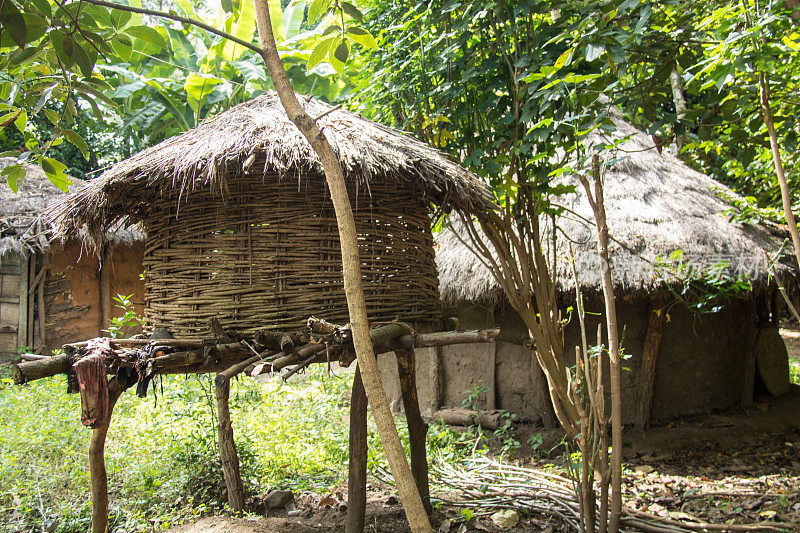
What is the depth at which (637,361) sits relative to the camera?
5977 mm

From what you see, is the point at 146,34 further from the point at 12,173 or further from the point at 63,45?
the point at 12,173

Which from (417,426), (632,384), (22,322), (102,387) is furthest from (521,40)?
(22,322)

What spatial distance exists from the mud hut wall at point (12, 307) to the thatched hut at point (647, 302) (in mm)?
5750

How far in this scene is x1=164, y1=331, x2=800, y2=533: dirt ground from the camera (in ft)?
12.3

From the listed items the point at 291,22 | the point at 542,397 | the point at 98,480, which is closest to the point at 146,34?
the point at 98,480

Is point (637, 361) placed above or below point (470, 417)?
above

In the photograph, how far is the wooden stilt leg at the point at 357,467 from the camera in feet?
10.4

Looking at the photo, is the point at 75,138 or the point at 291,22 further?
the point at 291,22

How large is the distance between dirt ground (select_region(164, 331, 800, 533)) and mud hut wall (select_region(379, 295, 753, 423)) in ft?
0.84

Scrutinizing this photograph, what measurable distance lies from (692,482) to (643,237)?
2349mm

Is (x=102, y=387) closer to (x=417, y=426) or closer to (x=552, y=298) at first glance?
(x=417, y=426)

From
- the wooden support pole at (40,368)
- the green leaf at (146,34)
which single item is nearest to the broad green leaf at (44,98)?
the green leaf at (146,34)

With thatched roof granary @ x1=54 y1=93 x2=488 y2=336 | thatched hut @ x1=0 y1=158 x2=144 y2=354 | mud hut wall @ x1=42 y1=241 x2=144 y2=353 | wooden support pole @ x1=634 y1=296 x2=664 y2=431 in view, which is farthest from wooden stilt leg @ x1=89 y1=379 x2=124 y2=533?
mud hut wall @ x1=42 y1=241 x2=144 y2=353

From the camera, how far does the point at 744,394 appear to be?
661 cm
